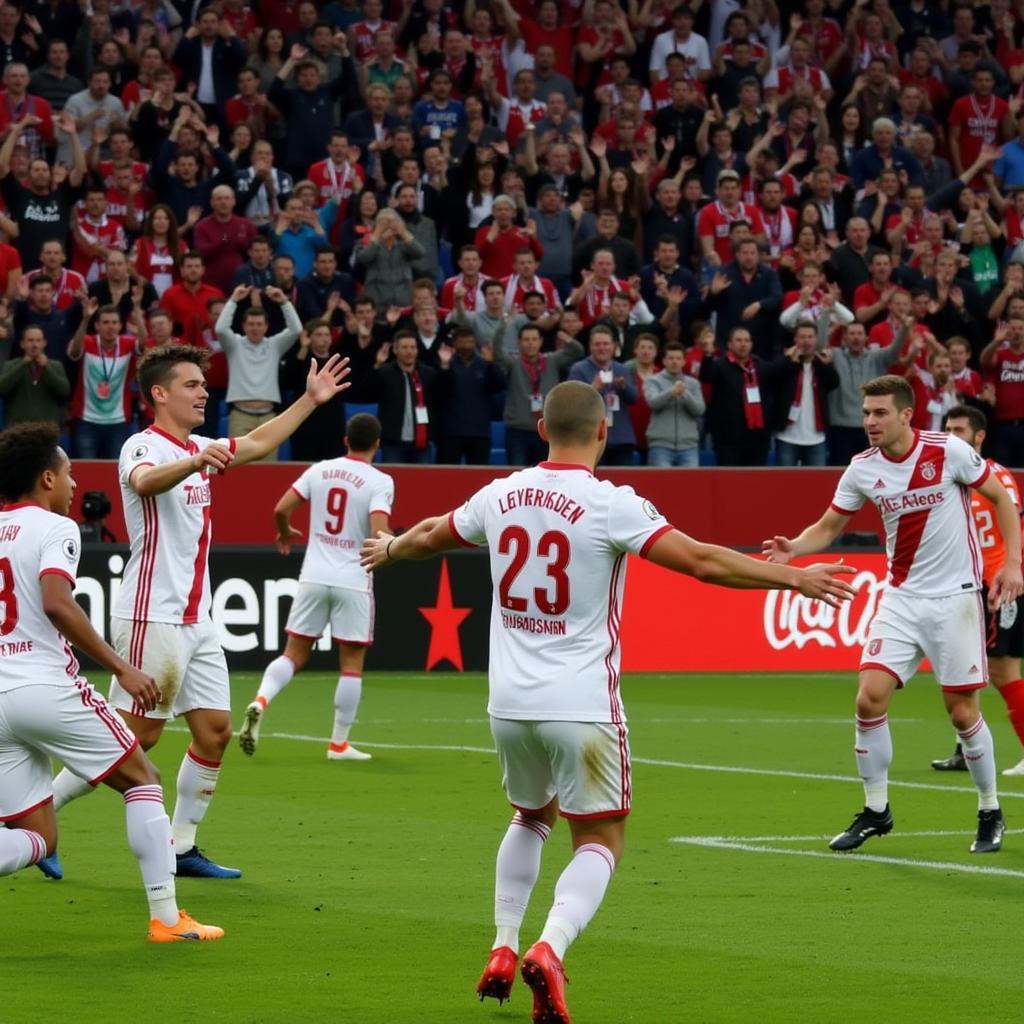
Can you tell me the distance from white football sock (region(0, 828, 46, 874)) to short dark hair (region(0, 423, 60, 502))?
1287 mm

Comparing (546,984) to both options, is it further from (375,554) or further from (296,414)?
(296,414)

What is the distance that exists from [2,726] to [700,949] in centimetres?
287

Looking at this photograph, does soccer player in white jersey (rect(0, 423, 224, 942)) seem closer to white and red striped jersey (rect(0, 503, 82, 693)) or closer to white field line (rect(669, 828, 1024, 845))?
white and red striped jersey (rect(0, 503, 82, 693))

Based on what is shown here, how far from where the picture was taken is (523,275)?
2297 cm

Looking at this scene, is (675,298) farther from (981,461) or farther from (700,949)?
(700,949)

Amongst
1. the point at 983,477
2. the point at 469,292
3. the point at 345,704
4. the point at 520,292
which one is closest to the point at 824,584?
the point at 983,477

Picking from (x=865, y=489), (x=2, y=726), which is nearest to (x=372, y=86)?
(x=865, y=489)

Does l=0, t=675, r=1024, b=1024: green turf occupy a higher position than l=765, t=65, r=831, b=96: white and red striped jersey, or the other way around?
l=765, t=65, r=831, b=96: white and red striped jersey

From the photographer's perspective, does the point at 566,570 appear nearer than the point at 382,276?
Yes

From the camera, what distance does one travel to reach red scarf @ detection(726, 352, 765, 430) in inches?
902

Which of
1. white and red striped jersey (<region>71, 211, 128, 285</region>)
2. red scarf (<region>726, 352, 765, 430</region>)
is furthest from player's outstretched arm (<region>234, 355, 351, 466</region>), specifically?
red scarf (<region>726, 352, 765, 430</region>)

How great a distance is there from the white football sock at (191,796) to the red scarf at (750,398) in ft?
44.8

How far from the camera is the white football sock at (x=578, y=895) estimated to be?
266 inches

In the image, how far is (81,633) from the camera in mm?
7762
